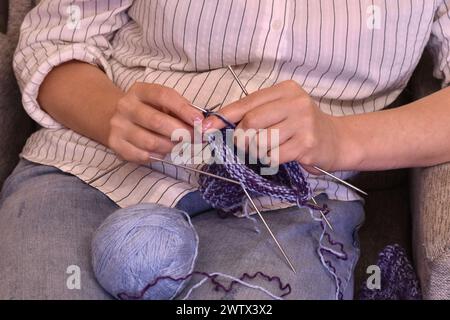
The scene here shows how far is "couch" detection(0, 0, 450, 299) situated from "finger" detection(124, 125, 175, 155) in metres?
0.34

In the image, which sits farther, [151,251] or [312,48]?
[312,48]

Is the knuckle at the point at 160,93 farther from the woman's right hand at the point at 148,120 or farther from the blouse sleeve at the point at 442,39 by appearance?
the blouse sleeve at the point at 442,39

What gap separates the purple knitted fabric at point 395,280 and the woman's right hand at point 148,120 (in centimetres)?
37

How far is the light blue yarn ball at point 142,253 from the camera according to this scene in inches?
27.7

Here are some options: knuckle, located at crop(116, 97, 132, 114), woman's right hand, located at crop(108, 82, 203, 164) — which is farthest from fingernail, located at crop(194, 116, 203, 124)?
knuckle, located at crop(116, 97, 132, 114)

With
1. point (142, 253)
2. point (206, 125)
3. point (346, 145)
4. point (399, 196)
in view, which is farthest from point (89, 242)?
point (399, 196)

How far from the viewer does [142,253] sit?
705 millimetres

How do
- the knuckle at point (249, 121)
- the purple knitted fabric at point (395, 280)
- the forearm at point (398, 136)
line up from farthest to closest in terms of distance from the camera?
the purple knitted fabric at point (395, 280) → the forearm at point (398, 136) → the knuckle at point (249, 121)

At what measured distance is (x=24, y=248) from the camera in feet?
2.57

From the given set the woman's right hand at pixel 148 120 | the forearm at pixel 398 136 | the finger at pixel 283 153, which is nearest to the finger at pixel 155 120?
the woman's right hand at pixel 148 120

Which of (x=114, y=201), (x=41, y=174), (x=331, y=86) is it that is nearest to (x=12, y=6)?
(x=41, y=174)

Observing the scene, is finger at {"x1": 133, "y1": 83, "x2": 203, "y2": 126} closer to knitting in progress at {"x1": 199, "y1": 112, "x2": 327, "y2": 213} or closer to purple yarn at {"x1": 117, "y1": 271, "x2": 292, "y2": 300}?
knitting in progress at {"x1": 199, "y1": 112, "x2": 327, "y2": 213}

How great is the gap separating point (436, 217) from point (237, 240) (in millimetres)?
253
